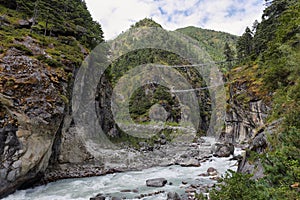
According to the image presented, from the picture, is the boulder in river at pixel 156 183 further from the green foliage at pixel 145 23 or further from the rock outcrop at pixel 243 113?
the green foliage at pixel 145 23

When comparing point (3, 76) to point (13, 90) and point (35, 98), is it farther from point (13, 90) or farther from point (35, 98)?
point (35, 98)

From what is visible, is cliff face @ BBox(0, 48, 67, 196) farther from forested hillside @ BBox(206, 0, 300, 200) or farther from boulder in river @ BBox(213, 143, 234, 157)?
boulder in river @ BBox(213, 143, 234, 157)

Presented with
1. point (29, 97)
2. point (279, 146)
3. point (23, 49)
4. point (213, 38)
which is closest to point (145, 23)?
point (213, 38)

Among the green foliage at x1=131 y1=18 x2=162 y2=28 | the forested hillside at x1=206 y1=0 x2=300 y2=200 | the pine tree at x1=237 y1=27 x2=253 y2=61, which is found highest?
the green foliage at x1=131 y1=18 x2=162 y2=28

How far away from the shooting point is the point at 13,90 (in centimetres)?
1238

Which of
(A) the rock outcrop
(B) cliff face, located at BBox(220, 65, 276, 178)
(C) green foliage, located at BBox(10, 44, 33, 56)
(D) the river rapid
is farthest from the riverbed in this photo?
(C) green foliage, located at BBox(10, 44, 33, 56)

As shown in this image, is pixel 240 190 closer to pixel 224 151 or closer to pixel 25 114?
pixel 25 114

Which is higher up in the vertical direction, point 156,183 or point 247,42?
point 247,42

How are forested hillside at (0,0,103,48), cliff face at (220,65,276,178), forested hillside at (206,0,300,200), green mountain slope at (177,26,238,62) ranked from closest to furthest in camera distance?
forested hillside at (206,0,300,200), forested hillside at (0,0,103,48), cliff face at (220,65,276,178), green mountain slope at (177,26,238,62)

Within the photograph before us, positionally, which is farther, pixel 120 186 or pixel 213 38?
pixel 213 38

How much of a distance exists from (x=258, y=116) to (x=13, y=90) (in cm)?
2229

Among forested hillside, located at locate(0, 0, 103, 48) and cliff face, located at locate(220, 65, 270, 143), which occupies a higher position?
forested hillside, located at locate(0, 0, 103, 48)

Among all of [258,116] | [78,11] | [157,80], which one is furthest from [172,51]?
[258,116]

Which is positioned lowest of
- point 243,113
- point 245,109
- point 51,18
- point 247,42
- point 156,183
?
point 156,183
